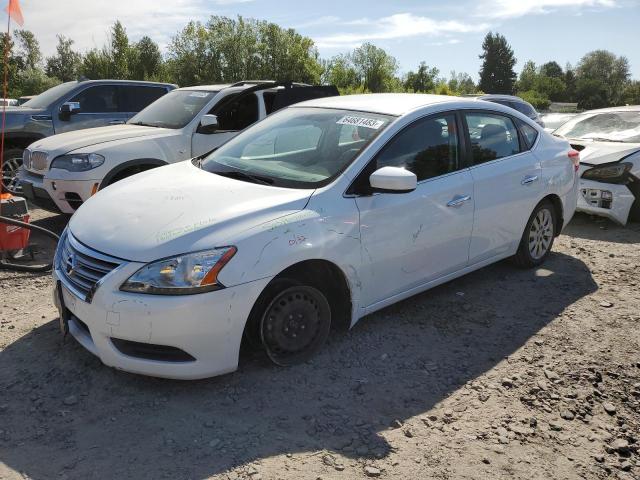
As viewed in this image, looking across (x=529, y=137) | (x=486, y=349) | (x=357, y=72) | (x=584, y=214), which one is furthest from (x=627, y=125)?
(x=357, y=72)

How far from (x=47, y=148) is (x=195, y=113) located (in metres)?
1.80

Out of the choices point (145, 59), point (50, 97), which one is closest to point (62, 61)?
point (145, 59)

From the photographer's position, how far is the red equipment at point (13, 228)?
5402 mm

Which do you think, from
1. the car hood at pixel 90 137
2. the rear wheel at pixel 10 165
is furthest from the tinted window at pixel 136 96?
the car hood at pixel 90 137

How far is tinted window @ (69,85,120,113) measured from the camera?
9289 mm

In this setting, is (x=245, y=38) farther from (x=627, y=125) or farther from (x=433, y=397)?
(x=433, y=397)

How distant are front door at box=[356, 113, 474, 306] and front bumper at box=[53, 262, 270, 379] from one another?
95 cm

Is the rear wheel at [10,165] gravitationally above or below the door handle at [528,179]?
below

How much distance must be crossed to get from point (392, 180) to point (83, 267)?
1923 mm

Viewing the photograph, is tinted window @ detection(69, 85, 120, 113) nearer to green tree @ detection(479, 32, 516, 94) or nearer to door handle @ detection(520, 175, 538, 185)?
door handle @ detection(520, 175, 538, 185)

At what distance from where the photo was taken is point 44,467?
107 inches

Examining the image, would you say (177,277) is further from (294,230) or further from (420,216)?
(420,216)

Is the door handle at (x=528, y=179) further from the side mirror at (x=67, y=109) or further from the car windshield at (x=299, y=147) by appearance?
the side mirror at (x=67, y=109)

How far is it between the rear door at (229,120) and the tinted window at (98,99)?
296 centimetres
